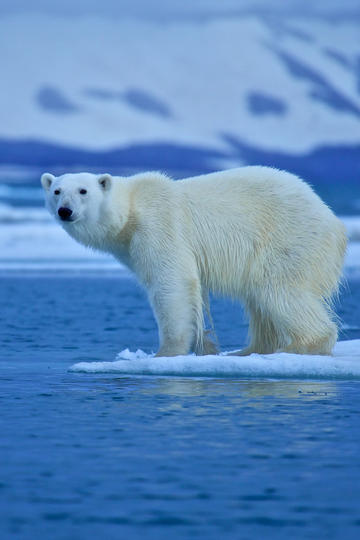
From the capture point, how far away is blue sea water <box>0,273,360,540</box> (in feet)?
10.6

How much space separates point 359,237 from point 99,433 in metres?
20.7

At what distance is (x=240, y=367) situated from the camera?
6.10 metres

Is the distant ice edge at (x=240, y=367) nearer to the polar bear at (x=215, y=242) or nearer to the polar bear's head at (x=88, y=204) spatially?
the polar bear at (x=215, y=242)

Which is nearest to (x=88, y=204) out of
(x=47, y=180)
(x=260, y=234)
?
(x=47, y=180)

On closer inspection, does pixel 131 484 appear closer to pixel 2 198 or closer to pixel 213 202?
pixel 213 202

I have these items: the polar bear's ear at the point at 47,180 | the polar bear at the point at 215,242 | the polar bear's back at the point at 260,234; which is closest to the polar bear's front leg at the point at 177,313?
the polar bear at the point at 215,242

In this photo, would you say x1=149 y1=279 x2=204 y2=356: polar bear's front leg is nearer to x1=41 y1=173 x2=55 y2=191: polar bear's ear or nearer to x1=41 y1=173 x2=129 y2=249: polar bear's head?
x1=41 y1=173 x2=129 y2=249: polar bear's head

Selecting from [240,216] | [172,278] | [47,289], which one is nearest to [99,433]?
[172,278]

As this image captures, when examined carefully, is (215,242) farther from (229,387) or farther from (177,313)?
(229,387)

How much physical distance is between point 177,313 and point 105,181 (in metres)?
0.93

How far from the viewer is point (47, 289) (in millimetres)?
12812

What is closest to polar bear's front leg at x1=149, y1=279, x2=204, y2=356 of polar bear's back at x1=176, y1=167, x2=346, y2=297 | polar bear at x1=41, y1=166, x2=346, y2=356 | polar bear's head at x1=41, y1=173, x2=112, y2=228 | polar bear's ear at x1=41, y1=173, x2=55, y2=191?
polar bear at x1=41, y1=166, x2=346, y2=356

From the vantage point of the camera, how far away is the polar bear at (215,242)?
21.4 feet

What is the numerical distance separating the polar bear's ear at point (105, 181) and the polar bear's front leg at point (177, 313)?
0.69m
